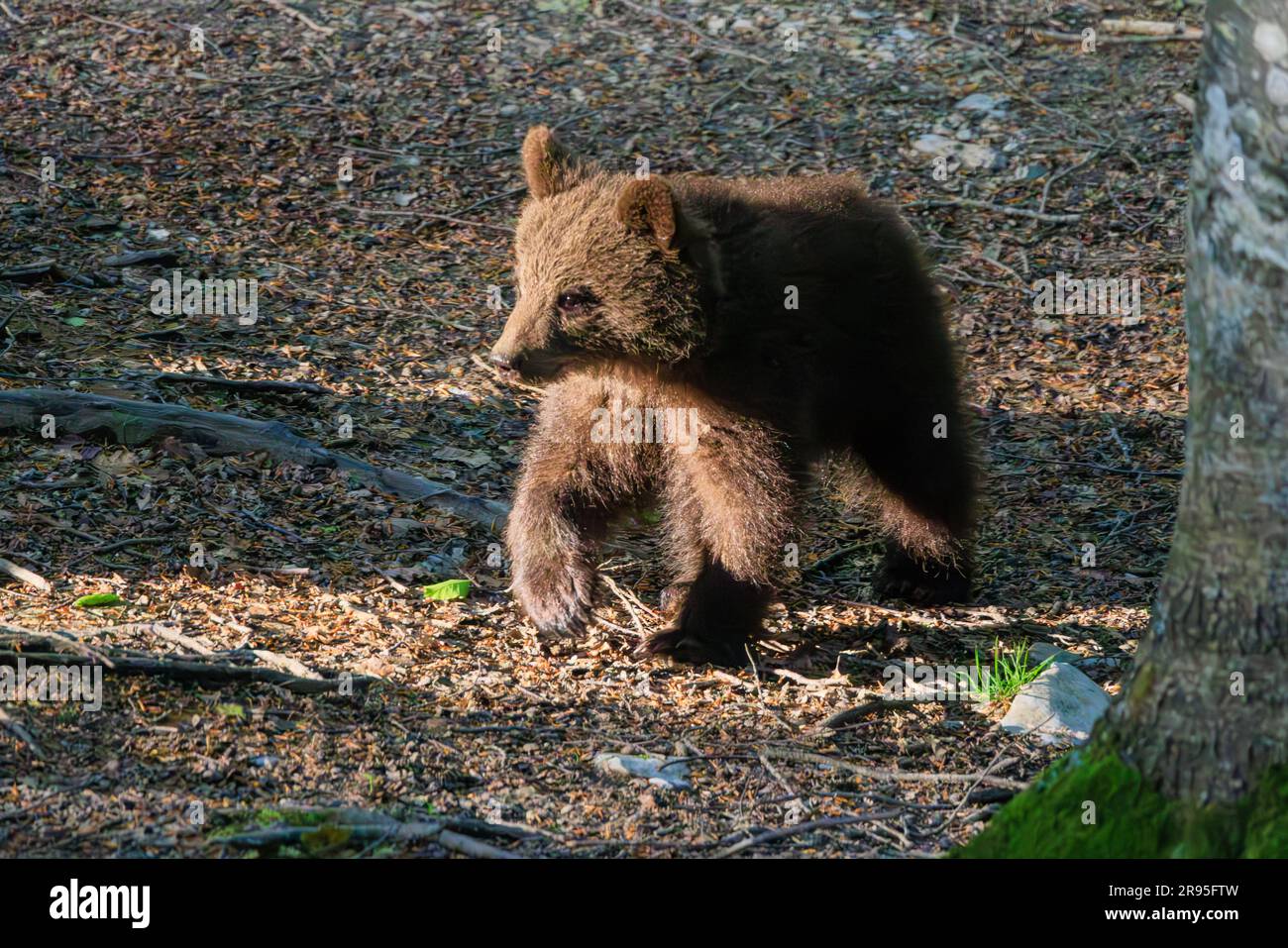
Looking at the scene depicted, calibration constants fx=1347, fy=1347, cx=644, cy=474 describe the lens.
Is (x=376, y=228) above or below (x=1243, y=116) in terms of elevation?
above

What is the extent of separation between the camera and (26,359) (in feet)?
23.0

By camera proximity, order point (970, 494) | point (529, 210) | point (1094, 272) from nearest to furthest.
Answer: point (529, 210), point (970, 494), point (1094, 272)

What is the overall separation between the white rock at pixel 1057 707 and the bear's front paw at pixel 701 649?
1.09 m

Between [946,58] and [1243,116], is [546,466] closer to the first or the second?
[1243,116]

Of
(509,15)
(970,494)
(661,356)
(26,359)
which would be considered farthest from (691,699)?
(509,15)

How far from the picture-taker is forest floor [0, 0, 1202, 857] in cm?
414

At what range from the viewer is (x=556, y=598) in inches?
221

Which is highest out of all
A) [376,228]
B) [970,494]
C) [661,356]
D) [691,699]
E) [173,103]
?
[173,103]

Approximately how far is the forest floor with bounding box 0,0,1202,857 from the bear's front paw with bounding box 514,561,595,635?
12 centimetres

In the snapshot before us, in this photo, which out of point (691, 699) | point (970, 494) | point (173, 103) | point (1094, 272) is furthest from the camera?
point (173, 103)

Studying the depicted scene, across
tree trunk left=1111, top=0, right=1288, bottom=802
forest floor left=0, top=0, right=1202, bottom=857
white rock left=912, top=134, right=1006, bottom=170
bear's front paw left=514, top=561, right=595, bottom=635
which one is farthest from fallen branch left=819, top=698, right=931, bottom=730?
white rock left=912, top=134, right=1006, bottom=170

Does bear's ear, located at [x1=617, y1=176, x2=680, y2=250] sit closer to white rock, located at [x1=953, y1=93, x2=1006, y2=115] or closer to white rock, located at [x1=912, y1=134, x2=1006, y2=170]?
white rock, located at [x1=912, y1=134, x2=1006, y2=170]

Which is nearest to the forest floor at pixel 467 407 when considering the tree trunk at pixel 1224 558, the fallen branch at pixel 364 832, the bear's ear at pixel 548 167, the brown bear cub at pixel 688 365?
the fallen branch at pixel 364 832

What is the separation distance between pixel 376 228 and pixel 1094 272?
4981 millimetres
